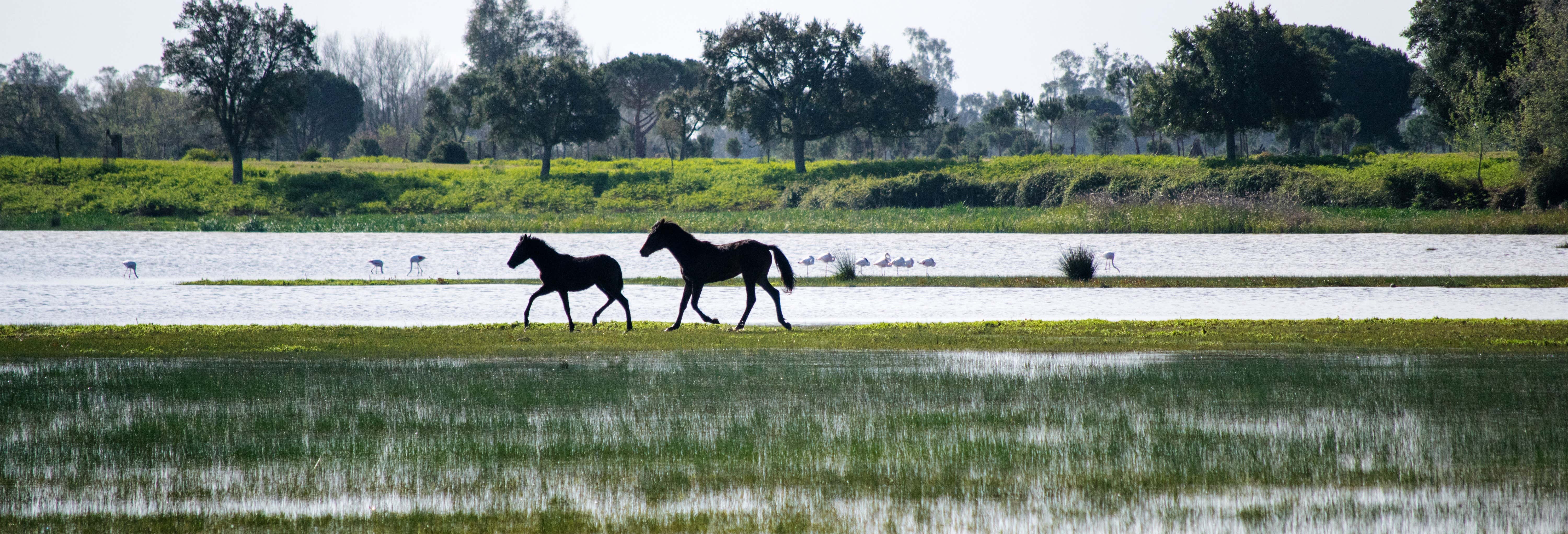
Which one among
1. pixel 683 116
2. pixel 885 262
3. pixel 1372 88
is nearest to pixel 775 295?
pixel 885 262

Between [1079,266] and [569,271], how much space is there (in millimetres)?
14654

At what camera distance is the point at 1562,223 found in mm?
37500

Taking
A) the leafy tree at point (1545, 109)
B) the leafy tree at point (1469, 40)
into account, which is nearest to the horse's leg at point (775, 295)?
the leafy tree at point (1545, 109)

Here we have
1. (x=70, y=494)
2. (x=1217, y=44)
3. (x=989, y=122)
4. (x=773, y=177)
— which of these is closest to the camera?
(x=70, y=494)

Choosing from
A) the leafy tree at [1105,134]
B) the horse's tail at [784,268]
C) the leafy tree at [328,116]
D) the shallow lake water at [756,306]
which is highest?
the leafy tree at [328,116]

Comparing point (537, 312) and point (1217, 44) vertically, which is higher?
point (1217, 44)

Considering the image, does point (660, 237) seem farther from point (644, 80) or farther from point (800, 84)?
point (644, 80)

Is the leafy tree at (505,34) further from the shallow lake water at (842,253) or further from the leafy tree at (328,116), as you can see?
the shallow lake water at (842,253)

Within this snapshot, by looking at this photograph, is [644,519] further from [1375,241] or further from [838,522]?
[1375,241]

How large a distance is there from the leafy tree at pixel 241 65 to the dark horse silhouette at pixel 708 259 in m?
58.4

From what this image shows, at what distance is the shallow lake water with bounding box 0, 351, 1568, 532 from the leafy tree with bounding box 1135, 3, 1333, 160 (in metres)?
55.8

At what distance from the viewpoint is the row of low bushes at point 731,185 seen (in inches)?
2072

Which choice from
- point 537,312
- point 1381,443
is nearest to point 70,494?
point 1381,443

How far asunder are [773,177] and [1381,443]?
6619cm
